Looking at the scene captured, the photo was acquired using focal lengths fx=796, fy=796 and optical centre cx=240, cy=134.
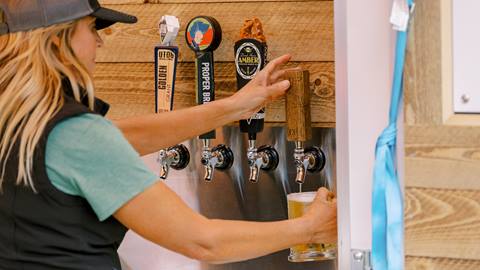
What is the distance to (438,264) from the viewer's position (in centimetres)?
115

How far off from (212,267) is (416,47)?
1.11 metres

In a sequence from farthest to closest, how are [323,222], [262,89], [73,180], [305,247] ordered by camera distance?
[262,89], [305,247], [323,222], [73,180]

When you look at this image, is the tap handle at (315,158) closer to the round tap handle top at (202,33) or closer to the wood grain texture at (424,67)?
the round tap handle top at (202,33)

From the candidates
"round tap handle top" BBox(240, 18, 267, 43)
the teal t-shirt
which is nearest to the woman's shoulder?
the teal t-shirt

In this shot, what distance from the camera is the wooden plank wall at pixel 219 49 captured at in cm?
191

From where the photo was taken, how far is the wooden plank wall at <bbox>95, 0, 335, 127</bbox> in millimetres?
1905

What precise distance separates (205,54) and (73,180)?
66 centimetres

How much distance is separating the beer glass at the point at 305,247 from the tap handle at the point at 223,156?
0.26 m

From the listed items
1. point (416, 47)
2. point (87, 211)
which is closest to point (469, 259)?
point (416, 47)

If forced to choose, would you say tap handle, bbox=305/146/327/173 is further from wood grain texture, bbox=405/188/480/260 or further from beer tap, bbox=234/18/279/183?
wood grain texture, bbox=405/188/480/260

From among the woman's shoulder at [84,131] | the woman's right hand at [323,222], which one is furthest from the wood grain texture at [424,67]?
the woman's shoulder at [84,131]

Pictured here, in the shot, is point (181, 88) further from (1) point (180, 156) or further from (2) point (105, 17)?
(2) point (105, 17)

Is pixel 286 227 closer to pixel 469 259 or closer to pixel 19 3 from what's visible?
pixel 469 259

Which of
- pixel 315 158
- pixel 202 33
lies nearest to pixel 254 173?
pixel 315 158
